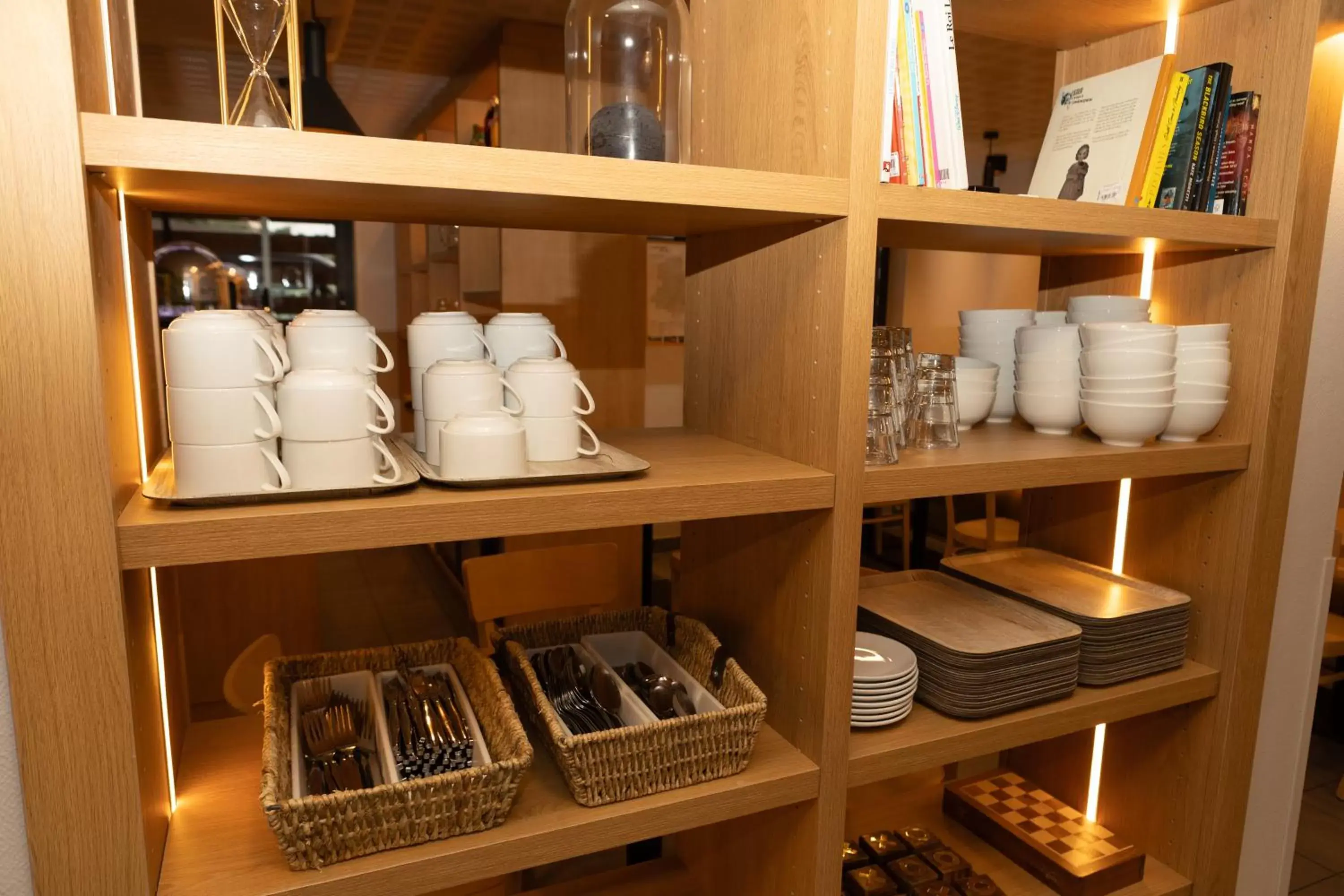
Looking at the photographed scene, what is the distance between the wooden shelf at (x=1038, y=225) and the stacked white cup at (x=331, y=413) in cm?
64

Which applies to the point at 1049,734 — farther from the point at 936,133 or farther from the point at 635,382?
the point at 635,382

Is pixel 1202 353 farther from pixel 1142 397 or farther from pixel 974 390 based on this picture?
pixel 974 390

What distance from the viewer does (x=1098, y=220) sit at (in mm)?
1245

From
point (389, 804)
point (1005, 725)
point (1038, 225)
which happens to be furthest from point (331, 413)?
point (1005, 725)

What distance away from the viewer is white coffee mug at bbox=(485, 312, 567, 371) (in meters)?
1.19

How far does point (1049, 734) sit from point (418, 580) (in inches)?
171

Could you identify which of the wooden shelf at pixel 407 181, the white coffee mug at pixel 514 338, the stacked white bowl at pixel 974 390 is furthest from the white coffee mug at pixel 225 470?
the stacked white bowl at pixel 974 390

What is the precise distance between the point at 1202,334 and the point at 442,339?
121cm

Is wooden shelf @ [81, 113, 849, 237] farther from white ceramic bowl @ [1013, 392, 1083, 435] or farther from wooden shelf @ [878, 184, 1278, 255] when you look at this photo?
white ceramic bowl @ [1013, 392, 1083, 435]

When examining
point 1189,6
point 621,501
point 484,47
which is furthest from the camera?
point 484,47

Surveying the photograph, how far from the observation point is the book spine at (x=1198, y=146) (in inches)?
56.3

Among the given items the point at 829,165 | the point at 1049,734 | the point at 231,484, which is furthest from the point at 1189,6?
the point at 231,484

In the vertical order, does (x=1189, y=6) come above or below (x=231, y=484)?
above

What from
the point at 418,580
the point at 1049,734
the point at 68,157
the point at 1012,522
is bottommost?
the point at 418,580
